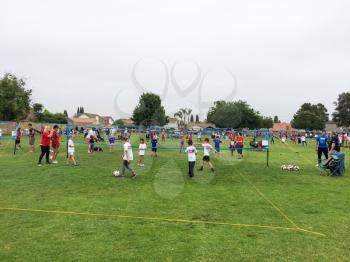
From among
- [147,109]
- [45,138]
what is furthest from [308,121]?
[45,138]

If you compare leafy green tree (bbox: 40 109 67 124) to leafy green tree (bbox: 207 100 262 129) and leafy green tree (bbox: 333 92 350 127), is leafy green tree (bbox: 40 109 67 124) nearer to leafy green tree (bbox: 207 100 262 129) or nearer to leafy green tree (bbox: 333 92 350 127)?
leafy green tree (bbox: 207 100 262 129)

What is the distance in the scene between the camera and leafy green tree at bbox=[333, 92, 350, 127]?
87875mm

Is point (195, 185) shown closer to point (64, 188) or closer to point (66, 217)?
point (64, 188)

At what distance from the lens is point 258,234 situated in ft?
20.2

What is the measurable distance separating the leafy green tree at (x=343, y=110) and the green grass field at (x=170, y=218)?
288 feet

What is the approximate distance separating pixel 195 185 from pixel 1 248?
6.99 meters

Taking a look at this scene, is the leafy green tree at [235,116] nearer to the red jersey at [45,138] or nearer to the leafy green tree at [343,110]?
the leafy green tree at [343,110]

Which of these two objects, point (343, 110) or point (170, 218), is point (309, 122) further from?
point (170, 218)

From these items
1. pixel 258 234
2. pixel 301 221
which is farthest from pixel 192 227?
pixel 301 221

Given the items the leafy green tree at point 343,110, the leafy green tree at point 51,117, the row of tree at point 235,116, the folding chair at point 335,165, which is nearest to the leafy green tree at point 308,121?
the leafy green tree at point 343,110

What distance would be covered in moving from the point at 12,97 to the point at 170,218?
1892 inches

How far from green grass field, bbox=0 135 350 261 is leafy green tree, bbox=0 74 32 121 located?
39537 mm

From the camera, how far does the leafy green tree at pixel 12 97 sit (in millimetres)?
46375

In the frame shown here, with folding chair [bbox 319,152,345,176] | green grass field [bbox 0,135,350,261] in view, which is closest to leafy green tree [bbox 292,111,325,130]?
folding chair [bbox 319,152,345,176]
